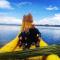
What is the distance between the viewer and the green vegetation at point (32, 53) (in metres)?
2.71

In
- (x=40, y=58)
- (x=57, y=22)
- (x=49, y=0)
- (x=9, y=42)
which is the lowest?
(x=40, y=58)

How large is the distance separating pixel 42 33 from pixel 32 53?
0.77 ft

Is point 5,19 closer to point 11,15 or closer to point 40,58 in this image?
point 11,15

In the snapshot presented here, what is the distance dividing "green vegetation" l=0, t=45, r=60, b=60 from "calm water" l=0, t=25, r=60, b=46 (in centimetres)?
7

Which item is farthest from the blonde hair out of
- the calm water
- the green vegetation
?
the green vegetation

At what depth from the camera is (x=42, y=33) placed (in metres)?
2.78

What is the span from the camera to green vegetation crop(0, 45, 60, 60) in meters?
2.71

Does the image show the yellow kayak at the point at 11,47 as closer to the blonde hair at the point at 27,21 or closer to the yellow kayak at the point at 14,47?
the yellow kayak at the point at 14,47

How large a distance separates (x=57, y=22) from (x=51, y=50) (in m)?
0.31

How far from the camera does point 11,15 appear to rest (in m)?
2.75

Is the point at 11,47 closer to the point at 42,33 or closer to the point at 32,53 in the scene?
the point at 32,53

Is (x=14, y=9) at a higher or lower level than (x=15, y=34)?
higher

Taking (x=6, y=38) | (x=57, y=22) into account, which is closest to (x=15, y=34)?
(x=6, y=38)

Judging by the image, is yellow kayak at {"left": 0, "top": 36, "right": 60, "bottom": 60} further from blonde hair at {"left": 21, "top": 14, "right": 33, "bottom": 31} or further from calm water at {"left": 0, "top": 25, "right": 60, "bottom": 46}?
blonde hair at {"left": 21, "top": 14, "right": 33, "bottom": 31}
